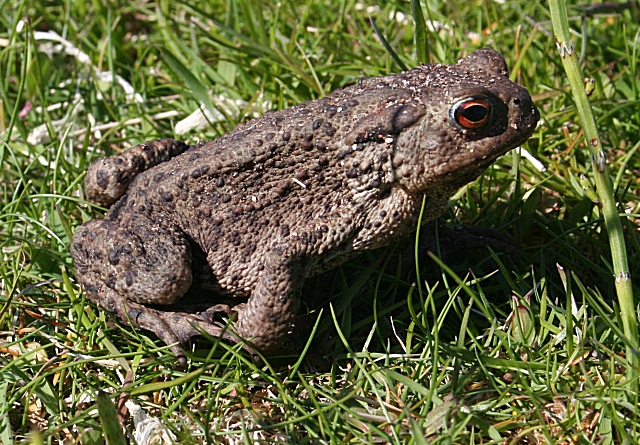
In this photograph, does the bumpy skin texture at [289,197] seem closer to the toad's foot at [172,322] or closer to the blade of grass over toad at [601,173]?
the toad's foot at [172,322]

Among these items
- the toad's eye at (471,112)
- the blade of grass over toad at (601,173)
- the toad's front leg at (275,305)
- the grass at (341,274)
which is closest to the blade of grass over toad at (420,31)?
the grass at (341,274)

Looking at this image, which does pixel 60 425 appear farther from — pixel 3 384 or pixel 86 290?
pixel 86 290

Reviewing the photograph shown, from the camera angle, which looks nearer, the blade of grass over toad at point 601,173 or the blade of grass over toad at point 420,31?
the blade of grass over toad at point 601,173

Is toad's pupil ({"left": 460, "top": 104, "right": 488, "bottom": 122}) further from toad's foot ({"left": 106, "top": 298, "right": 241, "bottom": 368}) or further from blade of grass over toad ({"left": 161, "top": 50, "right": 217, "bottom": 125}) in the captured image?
blade of grass over toad ({"left": 161, "top": 50, "right": 217, "bottom": 125})

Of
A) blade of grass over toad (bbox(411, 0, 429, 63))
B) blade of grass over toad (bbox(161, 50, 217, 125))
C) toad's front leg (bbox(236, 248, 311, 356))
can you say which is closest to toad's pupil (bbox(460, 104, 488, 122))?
toad's front leg (bbox(236, 248, 311, 356))

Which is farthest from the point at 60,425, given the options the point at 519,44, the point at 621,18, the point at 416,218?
the point at 621,18

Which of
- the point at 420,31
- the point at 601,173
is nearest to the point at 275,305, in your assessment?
the point at 601,173
